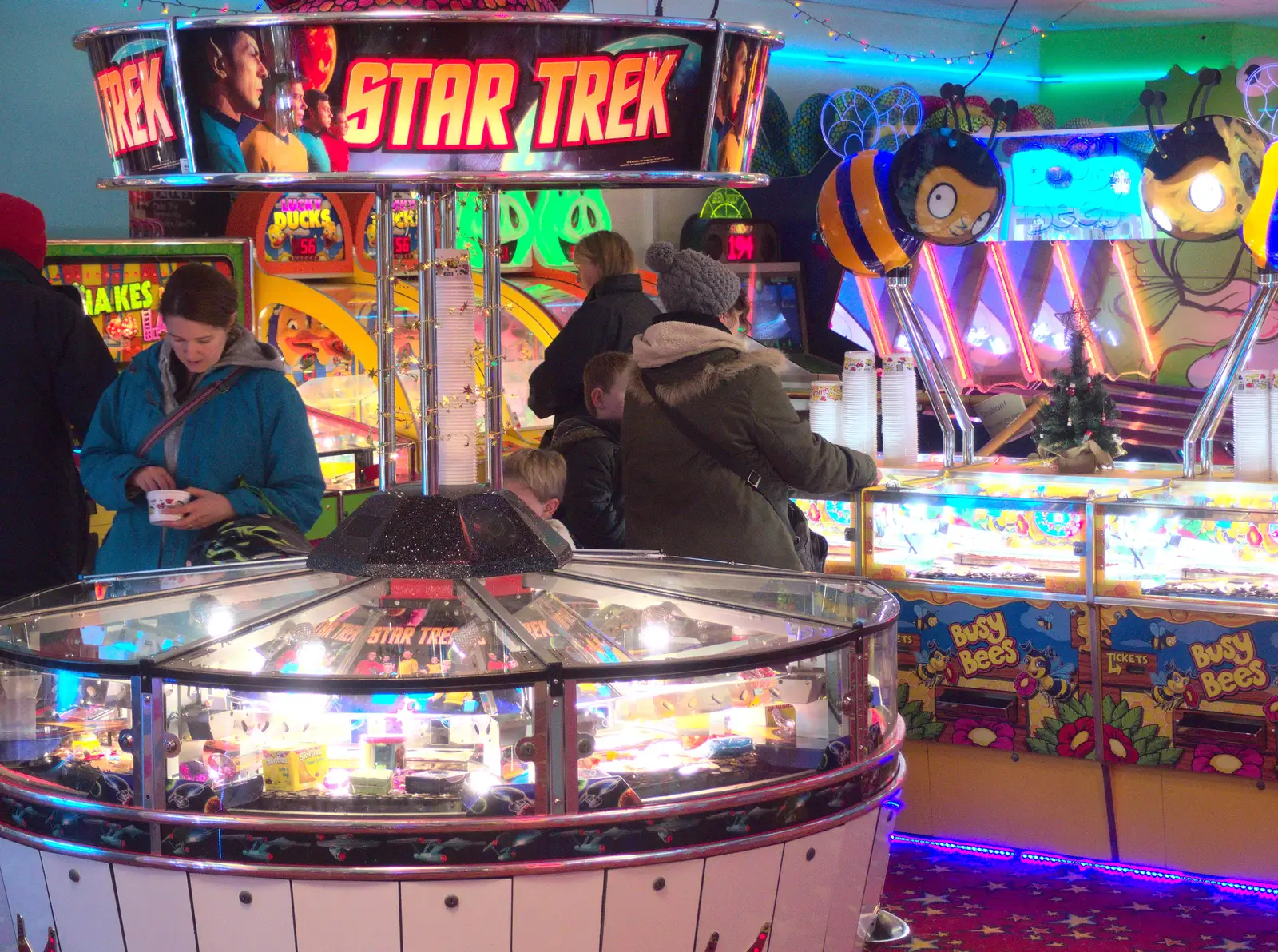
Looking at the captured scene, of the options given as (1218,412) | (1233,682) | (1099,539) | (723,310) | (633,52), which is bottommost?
(1233,682)

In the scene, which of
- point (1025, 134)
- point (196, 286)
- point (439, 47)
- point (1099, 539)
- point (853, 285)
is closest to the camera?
point (439, 47)

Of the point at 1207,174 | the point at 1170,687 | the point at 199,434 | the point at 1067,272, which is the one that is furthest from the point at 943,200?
the point at 1067,272

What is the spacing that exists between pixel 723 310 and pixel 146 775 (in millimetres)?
2038

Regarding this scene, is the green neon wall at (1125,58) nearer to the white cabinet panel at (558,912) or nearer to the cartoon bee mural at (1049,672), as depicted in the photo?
the cartoon bee mural at (1049,672)

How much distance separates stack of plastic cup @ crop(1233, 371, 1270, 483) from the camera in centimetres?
411

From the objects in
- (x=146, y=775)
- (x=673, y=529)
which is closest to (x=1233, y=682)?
(x=673, y=529)

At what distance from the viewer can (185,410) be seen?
3.34 meters

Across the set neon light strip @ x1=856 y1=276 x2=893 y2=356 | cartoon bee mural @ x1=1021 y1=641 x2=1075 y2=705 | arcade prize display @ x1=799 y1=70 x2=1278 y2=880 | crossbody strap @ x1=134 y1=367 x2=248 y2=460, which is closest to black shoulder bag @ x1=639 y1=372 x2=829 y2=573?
arcade prize display @ x1=799 y1=70 x2=1278 y2=880

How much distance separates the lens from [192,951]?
2062 mm

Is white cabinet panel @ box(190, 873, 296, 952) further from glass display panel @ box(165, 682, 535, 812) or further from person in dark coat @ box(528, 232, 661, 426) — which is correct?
person in dark coat @ box(528, 232, 661, 426)

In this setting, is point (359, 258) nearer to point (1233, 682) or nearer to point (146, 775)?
point (1233, 682)

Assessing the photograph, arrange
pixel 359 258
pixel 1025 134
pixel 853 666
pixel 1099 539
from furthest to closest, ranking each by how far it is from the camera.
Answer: pixel 1025 134 → pixel 359 258 → pixel 1099 539 → pixel 853 666

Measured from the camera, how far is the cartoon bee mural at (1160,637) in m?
3.95

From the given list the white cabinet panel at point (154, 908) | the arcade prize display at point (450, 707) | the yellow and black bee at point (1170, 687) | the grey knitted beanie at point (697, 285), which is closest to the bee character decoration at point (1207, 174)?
the yellow and black bee at point (1170, 687)
